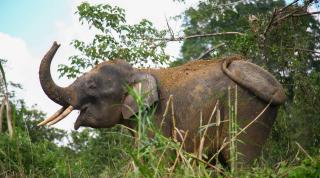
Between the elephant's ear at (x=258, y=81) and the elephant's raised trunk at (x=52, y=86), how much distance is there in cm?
223

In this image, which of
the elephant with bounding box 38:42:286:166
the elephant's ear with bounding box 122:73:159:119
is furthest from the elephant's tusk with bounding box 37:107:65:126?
the elephant's ear with bounding box 122:73:159:119

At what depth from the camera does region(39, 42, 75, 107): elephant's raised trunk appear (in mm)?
9655

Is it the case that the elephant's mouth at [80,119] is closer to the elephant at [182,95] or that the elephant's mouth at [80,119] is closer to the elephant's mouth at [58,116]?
the elephant at [182,95]

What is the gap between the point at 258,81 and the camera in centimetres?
901

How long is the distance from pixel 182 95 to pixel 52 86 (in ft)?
5.76

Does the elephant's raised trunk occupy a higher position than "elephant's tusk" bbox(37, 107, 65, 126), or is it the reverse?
the elephant's raised trunk

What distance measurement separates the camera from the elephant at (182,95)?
9.05 m

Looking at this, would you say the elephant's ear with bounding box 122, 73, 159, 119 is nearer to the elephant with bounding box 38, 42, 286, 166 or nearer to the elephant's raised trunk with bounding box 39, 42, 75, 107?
the elephant with bounding box 38, 42, 286, 166

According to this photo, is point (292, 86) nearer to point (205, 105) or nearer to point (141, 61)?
point (141, 61)

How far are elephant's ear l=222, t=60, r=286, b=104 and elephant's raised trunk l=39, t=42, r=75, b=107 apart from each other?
2.23m

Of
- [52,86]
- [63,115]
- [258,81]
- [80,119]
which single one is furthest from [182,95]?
[52,86]

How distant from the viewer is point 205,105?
937 centimetres

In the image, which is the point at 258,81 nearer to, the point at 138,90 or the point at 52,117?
the point at 138,90

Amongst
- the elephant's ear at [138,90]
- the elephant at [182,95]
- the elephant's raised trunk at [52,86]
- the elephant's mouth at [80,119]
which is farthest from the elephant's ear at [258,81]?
the elephant's raised trunk at [52,86]
